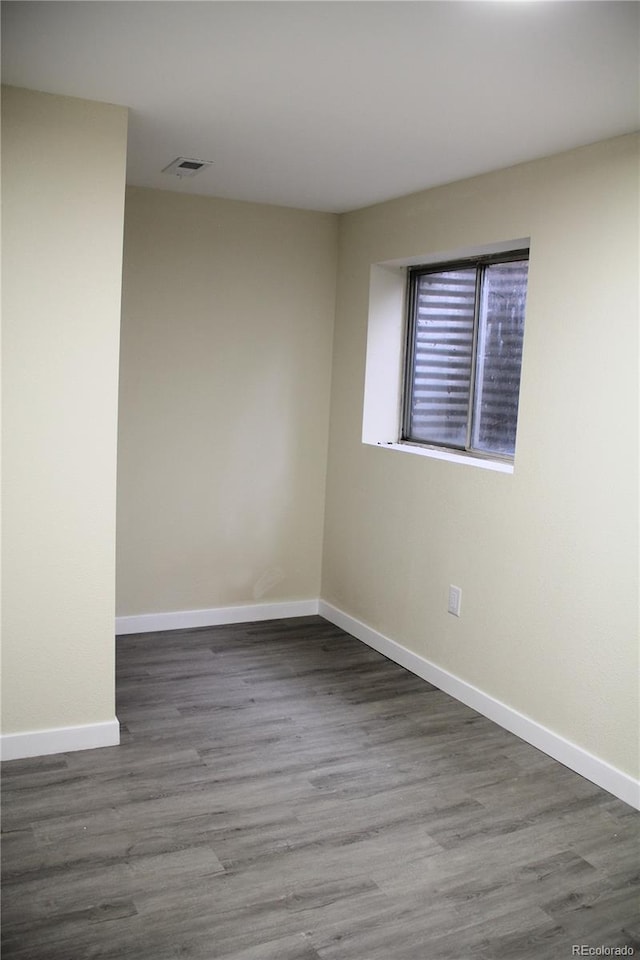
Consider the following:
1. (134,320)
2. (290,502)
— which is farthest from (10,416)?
(290,502)

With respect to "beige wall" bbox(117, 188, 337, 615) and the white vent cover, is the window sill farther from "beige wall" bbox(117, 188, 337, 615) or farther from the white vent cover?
the white vent cover

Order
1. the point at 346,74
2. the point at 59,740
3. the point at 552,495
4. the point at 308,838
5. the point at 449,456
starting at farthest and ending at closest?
the point at 449,456 < the point at 552,495 < the point at 59,740 < the point at 308,838 < the point at 346,74

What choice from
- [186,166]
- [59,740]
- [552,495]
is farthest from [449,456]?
[59,740]

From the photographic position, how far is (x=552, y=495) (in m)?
3.23

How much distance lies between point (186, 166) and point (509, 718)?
2683mm

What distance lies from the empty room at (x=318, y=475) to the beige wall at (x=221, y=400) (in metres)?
0.02

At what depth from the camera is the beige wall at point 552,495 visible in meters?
2.93

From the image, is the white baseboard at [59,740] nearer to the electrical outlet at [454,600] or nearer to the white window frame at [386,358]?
the electrical outlet at [454,600]

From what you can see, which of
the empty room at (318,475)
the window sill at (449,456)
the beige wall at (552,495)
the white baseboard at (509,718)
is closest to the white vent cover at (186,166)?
the empty room at (318,475)

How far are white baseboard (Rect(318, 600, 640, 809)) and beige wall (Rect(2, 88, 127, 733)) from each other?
5.04 ft

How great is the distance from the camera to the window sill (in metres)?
3.64

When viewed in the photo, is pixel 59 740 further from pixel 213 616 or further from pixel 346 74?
pixel 346 74

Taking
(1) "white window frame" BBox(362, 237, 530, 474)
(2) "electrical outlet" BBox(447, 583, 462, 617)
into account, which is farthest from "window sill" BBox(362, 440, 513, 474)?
(2) "electrical outlet" BBox(447, 583, 462, 617)

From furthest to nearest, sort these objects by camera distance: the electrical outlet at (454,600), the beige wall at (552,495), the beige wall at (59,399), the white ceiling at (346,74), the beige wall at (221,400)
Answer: the beige wall at (221,400), the electrical outlet at (454,600), the beige wall at (552,495), the beige wall at (59,399), the white ceiling at (346,74)
